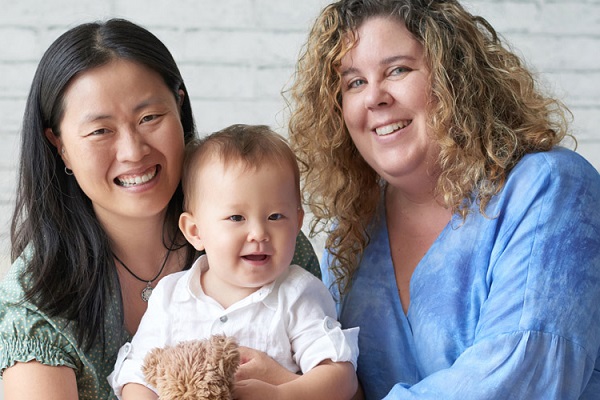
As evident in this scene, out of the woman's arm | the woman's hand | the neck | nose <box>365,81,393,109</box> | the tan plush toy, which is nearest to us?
the tan plush toy

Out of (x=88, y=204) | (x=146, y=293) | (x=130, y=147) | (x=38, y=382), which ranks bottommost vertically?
(x=38, y=382)

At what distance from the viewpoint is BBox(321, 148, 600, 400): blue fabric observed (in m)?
1.65

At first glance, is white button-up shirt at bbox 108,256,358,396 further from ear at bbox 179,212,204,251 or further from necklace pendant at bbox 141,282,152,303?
necklace pendant at bbox 141,282,152,303

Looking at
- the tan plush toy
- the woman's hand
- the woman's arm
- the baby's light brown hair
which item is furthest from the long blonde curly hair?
the woman's arm

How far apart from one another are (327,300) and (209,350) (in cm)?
42

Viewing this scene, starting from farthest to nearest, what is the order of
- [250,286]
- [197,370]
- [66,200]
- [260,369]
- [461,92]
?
1. [66,200]
2. [461,92]
3. [250,286]
4. [260,369]
5. [197,370]

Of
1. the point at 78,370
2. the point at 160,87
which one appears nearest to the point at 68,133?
the point at 160,87

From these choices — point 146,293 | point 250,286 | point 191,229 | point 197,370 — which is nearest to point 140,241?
point 146,293

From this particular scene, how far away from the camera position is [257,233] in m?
1.70

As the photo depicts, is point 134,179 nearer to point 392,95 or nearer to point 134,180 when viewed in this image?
point 134,180

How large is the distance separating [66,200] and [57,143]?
139 millimetres

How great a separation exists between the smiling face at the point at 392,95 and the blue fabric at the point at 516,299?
0.18 m

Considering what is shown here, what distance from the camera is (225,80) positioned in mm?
2947

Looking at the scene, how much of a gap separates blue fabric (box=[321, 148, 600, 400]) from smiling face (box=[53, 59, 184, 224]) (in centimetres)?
63
